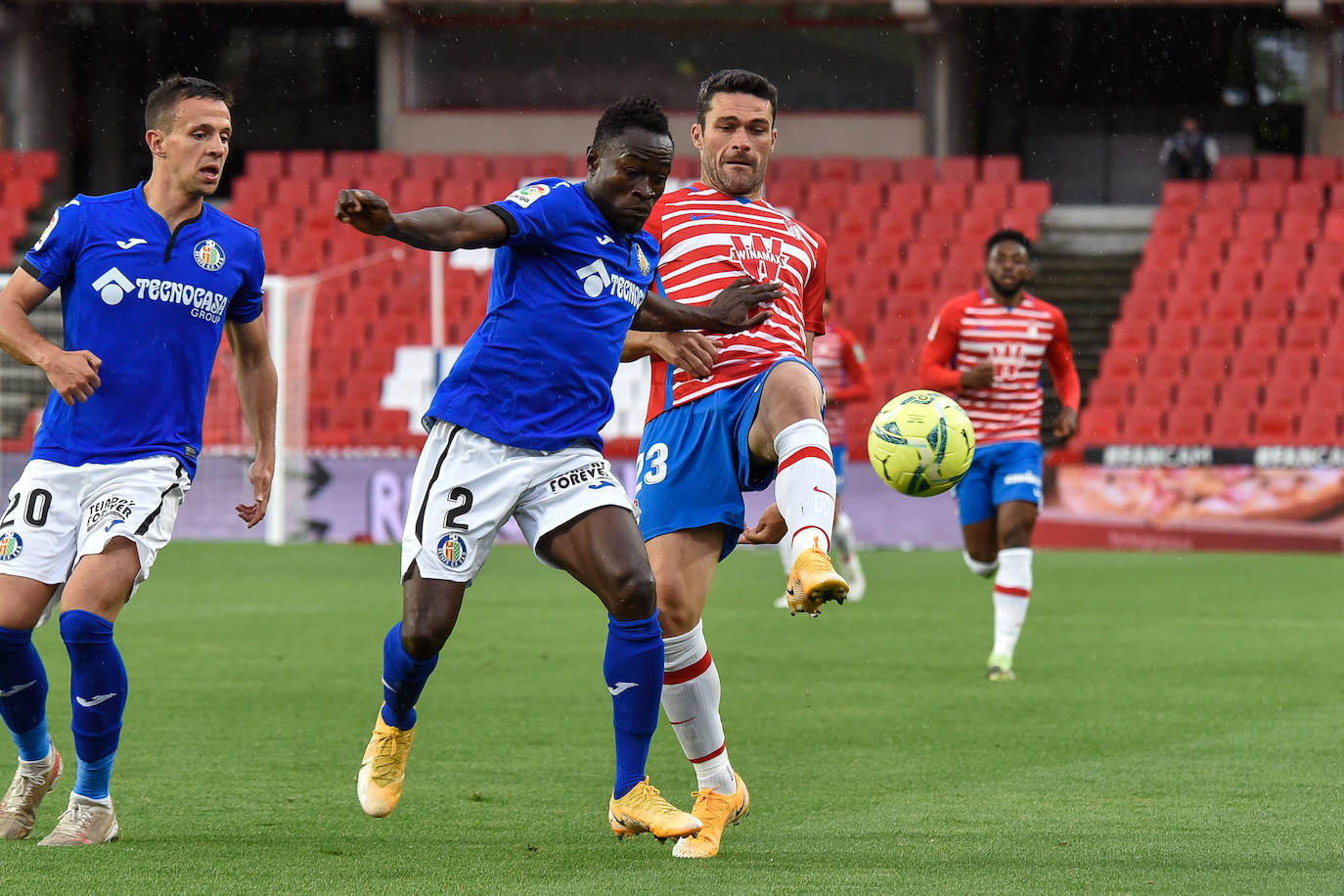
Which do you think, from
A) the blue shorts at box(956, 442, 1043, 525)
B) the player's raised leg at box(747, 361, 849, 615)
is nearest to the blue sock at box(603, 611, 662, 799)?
the player's raised leg at box(747, 361, 849, 615)

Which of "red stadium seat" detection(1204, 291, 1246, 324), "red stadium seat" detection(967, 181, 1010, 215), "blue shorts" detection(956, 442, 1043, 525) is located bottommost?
"red stadium seat" detection(1204, 291, 1246, 324)

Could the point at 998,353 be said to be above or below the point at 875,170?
above

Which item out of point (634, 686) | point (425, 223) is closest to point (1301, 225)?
point (634, 686)

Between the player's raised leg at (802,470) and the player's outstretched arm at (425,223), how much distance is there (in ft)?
3.32

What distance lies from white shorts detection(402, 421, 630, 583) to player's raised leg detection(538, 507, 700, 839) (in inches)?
2.3

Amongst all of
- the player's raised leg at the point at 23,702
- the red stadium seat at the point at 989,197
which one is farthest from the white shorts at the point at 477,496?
the red stadium seat at the point at 989,197

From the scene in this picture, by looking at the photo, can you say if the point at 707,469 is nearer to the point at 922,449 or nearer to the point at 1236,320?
the point at 922,449

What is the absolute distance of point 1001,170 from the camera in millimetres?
24641

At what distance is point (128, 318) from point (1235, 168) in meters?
21.7

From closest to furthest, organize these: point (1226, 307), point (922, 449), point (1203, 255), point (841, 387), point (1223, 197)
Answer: point (922, 449) < point (841, 387) < point (1226, 307) < point (1203, 255) < point (1223, 197)

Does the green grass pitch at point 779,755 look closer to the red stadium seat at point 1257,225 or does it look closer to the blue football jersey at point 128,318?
the blue football jersey at point 128,318

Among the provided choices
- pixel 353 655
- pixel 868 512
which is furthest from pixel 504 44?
pixel 353 655

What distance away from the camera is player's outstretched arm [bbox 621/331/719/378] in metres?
5.39

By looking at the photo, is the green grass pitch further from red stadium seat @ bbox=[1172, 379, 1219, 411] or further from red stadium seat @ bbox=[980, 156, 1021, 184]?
red stadium seat @ bbox=[980, 156, 1021, 184]
